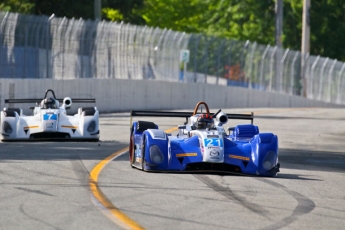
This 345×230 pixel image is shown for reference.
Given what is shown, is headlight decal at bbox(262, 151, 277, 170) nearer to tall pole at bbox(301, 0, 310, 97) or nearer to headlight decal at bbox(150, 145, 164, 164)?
headlight decal at bbox(150, 145, 164, 164)

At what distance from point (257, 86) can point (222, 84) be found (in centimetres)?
322

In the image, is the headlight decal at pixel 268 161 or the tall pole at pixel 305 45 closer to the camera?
the headlight decal at pixel 268 161

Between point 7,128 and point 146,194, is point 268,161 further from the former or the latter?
point 7,128

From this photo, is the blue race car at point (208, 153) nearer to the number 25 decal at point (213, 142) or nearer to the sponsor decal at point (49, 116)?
the number 25 decal at point (213, 142)

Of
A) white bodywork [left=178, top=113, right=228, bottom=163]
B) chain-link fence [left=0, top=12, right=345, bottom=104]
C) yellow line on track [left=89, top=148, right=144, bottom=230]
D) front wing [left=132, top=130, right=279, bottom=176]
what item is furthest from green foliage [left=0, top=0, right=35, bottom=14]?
front wing [left=132, top=130, right=279, bottom=176]

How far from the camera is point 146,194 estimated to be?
12070mm

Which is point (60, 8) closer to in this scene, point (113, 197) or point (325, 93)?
point (325, 93)

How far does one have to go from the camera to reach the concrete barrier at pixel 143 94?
31.3 m

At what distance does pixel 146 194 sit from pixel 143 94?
26399mm

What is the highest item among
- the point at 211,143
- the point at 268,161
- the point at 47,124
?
the point at 211,143

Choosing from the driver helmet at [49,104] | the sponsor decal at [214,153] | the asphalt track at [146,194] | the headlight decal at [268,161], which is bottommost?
the asphalt track at [146,194]

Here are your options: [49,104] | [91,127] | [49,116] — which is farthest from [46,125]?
[91,127]

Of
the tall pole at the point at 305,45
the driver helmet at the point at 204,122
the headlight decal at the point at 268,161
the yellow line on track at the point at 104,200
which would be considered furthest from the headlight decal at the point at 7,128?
the tall pole at the point at 305,45

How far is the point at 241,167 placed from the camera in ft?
47.8
